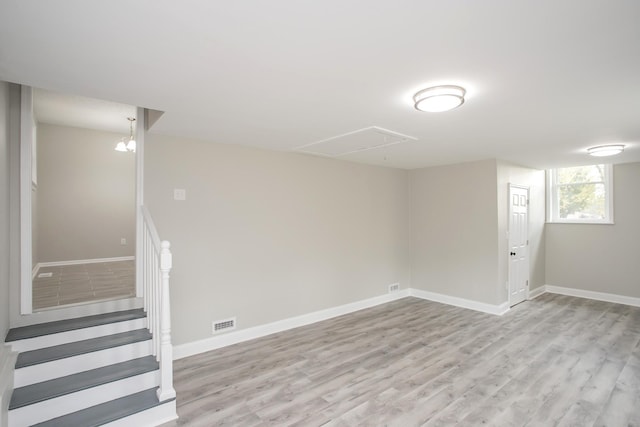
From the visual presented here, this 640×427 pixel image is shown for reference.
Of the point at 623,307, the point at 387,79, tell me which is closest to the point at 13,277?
the point at 387,79

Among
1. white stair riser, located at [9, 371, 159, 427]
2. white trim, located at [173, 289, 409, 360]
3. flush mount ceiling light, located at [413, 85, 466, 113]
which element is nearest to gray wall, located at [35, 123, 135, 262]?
white trim, located at [173, 289, 409, 360]

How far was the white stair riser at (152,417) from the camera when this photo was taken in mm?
2166

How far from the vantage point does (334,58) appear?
172cm

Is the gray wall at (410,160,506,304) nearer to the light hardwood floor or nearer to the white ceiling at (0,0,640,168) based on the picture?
the light hardwood floor

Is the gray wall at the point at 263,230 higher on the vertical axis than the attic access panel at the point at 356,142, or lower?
lower

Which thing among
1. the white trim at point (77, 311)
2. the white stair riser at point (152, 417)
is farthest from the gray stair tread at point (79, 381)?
the white trim at point (77, 311)

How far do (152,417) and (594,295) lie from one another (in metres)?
7.15

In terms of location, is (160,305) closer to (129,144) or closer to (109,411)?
(109,411)

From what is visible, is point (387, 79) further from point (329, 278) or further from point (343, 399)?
point (329, 278)

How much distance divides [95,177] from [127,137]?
1030mm

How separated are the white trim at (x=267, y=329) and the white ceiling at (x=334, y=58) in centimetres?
243

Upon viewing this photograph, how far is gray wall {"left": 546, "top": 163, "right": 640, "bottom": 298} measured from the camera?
17.1ft

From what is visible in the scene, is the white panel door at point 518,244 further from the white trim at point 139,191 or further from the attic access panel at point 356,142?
the white trim at point 139,191

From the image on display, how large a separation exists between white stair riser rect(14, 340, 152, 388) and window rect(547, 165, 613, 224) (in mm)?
7299
